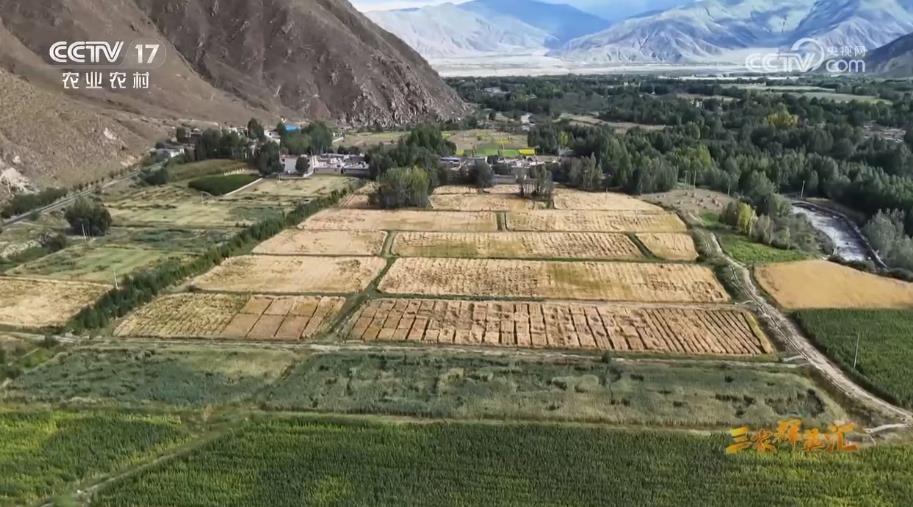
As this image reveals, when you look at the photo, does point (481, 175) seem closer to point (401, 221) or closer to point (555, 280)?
point (401, 221)

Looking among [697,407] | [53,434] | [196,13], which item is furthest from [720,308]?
[196,13]

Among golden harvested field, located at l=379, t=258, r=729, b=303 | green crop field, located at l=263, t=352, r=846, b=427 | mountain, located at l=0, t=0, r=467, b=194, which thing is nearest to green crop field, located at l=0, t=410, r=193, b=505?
green crop field, located at l=263, t=352, r=846, b=427

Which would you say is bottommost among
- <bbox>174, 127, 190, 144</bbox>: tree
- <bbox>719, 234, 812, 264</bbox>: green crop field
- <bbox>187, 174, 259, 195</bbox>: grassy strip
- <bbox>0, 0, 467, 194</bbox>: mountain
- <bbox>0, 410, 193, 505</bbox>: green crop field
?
<bbox>0, 410, 193, 505</bbox>: green crop field

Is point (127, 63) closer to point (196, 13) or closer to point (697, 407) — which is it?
point (196, 13)

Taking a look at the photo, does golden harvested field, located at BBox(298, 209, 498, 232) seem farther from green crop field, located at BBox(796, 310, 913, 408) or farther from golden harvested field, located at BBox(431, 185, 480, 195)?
green crop field, located at BBox(796, 310, 913, 408)

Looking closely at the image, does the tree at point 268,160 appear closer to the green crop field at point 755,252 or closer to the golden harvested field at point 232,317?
the golden harvested field at point 232,317

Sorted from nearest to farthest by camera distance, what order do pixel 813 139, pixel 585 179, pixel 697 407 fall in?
pixel 697 407 → pixel 585 179 → pixel 813 139
